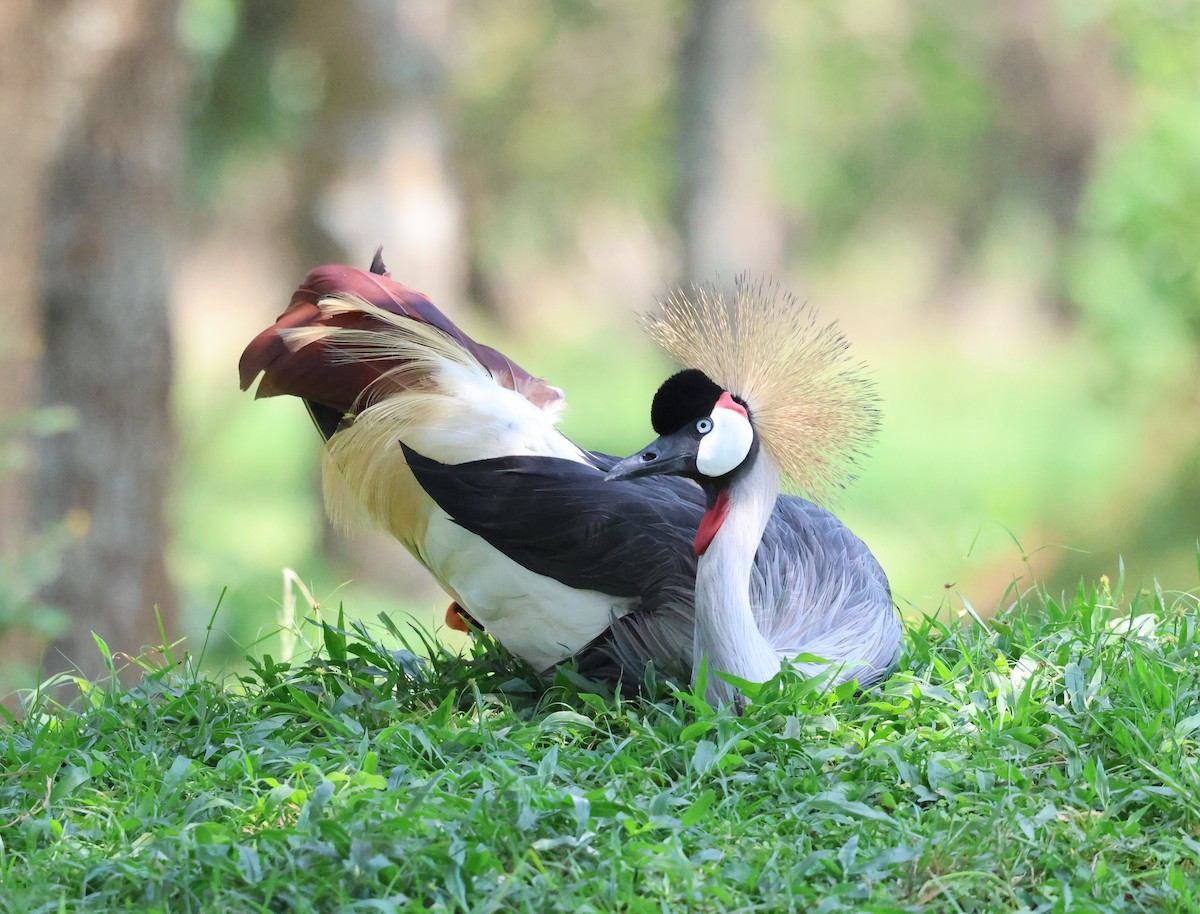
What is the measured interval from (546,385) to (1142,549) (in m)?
4.86

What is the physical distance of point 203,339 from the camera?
56.6ft

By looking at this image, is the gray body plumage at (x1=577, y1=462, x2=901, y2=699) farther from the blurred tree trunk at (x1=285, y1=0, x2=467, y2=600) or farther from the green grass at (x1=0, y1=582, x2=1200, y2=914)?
the blurred tree trunk at (x1=285, y1=0, x2=467, y2=600)

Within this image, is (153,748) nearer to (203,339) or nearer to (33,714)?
(33,714)

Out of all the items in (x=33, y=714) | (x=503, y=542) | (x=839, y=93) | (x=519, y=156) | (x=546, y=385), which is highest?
(x=839, y=93)

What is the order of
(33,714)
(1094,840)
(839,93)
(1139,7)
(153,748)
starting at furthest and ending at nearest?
(839,93) → (1139,7) → (33,714) → (153,748) → (1094,840)

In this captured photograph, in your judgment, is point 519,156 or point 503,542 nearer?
point 503,542

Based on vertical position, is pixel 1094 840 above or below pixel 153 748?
above

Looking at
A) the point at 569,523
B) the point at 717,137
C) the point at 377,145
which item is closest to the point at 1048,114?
the point at 717,137

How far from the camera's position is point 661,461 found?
8.88ft

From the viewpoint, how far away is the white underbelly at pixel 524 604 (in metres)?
2.92

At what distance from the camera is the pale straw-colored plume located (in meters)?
2.81

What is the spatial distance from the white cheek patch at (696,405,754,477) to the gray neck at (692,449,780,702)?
5 centimetres

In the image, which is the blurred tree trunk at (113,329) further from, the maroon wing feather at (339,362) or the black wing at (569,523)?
the black wing at (569,523)

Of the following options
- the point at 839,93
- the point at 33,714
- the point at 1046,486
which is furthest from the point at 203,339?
the point at 33,714
